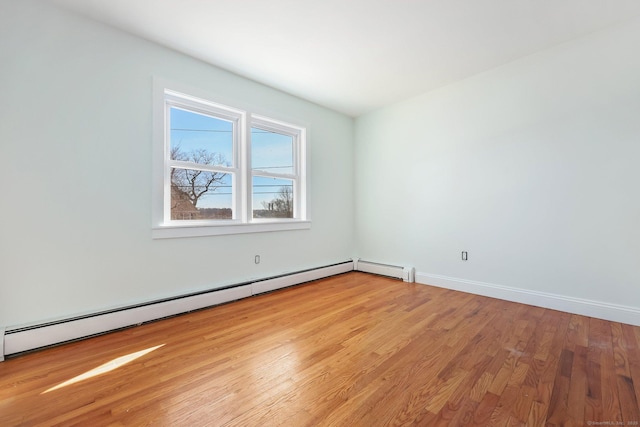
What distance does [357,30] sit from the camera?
2.42 meters

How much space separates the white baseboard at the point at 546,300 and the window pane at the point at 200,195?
9.45ft

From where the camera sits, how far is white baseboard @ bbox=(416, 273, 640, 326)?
2.38m

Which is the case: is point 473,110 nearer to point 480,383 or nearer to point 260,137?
Answer: point 260,137

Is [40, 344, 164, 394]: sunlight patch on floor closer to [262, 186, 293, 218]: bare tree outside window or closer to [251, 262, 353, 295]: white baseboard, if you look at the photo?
[251, 262, 353, 295]: white baseboard

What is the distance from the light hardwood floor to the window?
1069 millimetres

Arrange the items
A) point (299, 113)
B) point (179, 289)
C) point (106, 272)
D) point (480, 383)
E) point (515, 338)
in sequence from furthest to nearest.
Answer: point (299, 113) → point (179, 289) → point (106, 272) → point (515, 338) → point (480, 383)

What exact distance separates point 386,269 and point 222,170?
108 inches

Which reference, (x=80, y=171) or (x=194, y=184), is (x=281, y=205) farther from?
(x=80, y=171)

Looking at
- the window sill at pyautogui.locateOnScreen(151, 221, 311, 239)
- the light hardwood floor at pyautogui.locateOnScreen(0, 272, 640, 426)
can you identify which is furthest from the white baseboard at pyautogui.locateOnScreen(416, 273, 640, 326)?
the window sill at pyautogui.locateOnScreen(151, 221, 311, 239)

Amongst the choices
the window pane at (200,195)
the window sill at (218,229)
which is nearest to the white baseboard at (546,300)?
the window sill at (218,229)

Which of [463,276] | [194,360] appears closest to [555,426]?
[194,360]

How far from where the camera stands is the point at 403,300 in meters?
3.03

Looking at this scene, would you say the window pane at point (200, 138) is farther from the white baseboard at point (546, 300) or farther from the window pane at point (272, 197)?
the white baseboard at point (546, 300)

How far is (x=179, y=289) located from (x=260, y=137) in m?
2.08
